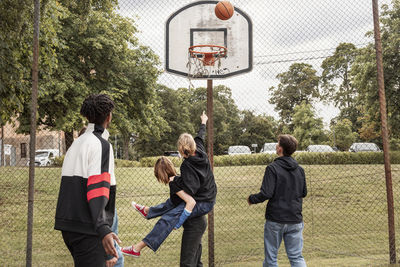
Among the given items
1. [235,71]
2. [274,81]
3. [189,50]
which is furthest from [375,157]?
[189,50]

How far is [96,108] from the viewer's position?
3080 millimetres

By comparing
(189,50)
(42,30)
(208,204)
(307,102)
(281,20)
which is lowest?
(208,204)

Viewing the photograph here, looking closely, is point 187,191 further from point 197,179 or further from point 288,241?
point 288,241

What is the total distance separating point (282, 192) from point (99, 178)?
2.31m

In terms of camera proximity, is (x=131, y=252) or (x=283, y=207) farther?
(x=131, y=252)

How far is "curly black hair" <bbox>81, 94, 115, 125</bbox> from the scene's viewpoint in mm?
3082

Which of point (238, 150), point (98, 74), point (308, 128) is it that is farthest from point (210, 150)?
point (98, 74)

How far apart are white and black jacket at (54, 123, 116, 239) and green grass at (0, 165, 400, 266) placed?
4.27m

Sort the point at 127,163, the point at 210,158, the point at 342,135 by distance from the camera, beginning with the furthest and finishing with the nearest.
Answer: the point at 127,163, the point at 342,135, the point at 210,158

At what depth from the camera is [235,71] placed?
269 inches

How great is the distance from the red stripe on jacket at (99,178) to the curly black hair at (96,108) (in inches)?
17.1

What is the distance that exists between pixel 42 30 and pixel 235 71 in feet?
17.3

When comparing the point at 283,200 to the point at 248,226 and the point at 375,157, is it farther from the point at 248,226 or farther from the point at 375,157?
the point at 248,226

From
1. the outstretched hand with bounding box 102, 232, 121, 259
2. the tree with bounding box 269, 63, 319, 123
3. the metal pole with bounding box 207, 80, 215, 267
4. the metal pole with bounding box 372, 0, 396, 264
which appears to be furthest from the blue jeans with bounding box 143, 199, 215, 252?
the tree with bounding box 269, 63, 319, 123
